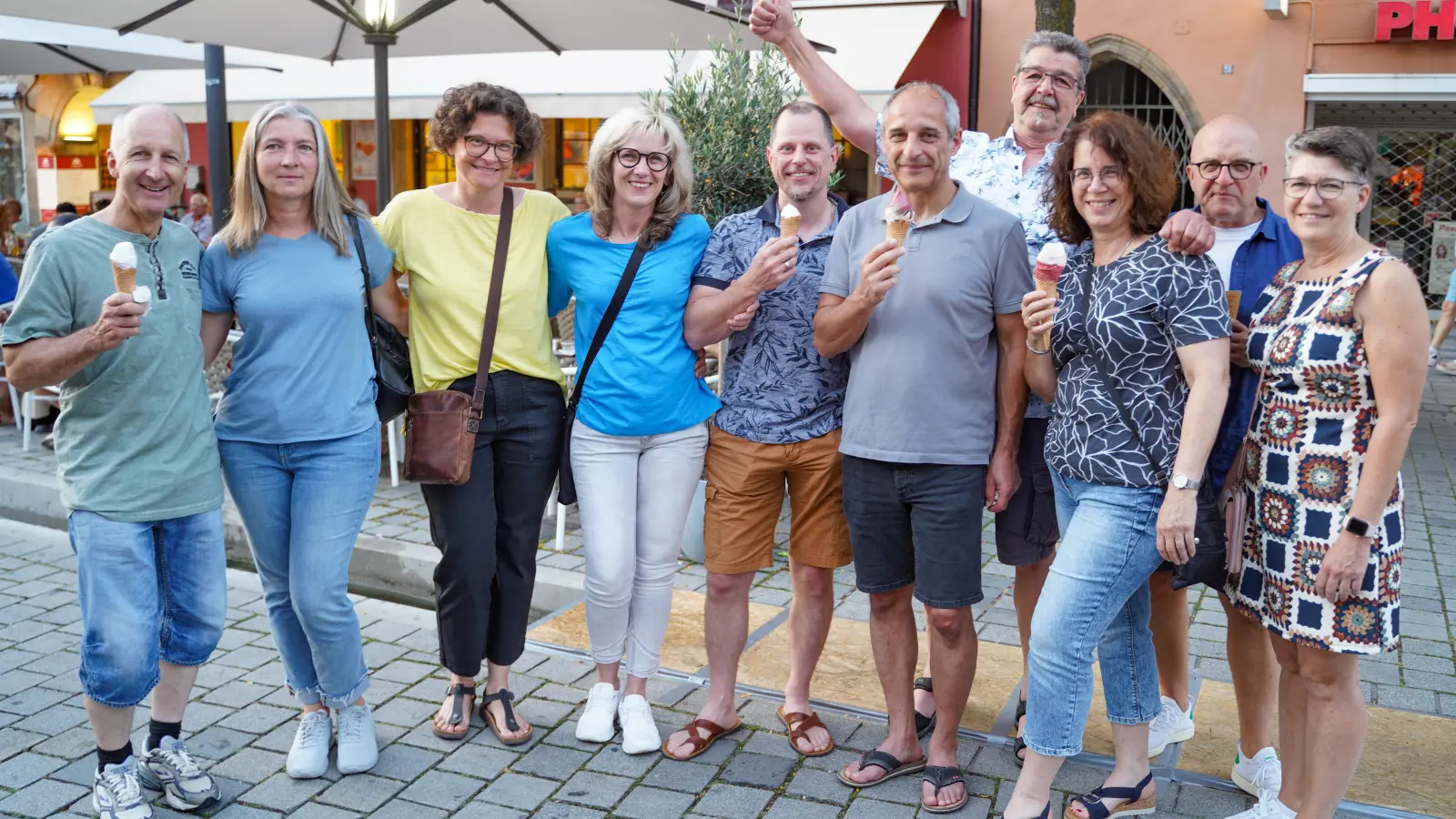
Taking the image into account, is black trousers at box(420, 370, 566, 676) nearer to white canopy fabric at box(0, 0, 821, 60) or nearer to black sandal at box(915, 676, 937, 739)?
black sandal at box(915, 676, 937, 739)

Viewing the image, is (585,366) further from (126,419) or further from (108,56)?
(108,56)

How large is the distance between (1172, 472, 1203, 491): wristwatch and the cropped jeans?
1511mm

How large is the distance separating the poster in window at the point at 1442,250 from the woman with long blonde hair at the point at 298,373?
1645cm

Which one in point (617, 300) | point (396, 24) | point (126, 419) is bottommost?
point (126, 419)

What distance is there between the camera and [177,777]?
357 centimetres

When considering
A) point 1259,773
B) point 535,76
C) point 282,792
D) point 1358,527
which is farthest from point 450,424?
point 535,76

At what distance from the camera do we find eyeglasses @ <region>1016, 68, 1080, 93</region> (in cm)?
387

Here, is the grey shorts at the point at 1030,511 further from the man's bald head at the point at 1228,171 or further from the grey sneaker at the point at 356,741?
the grey sneaker at the point at 356,741

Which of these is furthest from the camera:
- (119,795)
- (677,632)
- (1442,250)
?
(1442,250)

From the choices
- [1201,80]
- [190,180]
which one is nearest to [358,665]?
[1201,80]

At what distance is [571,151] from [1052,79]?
1268cm

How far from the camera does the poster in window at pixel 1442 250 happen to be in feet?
53.3

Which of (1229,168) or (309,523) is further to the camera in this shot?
(309,523)

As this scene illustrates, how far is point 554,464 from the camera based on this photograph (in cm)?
404
